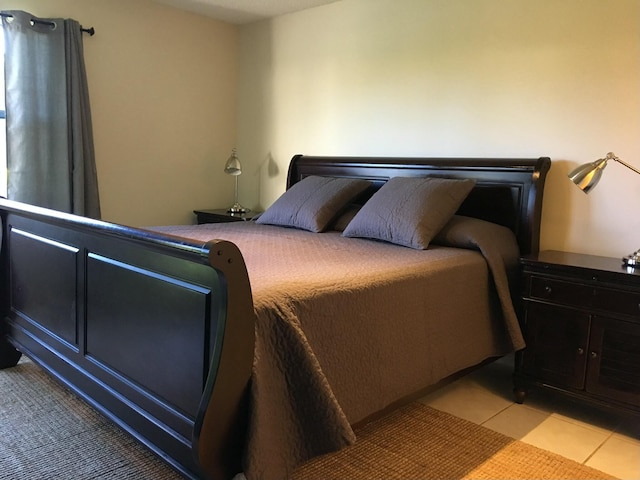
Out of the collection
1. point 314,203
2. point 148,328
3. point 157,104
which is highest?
point 157,104

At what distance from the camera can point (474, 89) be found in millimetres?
3105

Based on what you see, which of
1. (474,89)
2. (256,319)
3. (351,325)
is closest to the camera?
(256,319)

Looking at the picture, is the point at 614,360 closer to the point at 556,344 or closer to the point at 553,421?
the point at 556,344

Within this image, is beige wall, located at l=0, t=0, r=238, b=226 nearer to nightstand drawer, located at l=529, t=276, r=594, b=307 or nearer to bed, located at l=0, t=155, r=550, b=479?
bed, located at l=0, t=155, r=550, b=479

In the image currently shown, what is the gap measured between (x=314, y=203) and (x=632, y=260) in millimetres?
1641

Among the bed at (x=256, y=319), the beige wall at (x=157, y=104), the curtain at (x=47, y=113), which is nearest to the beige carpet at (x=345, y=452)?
the bed at (x=256, y=319)

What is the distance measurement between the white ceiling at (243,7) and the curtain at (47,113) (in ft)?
2.73

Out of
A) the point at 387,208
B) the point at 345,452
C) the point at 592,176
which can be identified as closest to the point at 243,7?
the point at 387,208

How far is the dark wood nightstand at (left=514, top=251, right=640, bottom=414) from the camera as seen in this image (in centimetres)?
227

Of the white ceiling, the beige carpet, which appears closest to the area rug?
the beige carpet

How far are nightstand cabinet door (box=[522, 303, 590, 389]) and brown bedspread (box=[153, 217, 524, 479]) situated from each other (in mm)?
94

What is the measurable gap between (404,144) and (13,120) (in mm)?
2418

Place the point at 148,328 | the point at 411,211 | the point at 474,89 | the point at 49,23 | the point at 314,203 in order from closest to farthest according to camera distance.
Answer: the point at 148,328 < the point at 411,211 < the point at 474,89 < the point at 314,203 < the point at 49,23

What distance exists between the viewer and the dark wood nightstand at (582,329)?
227cm
